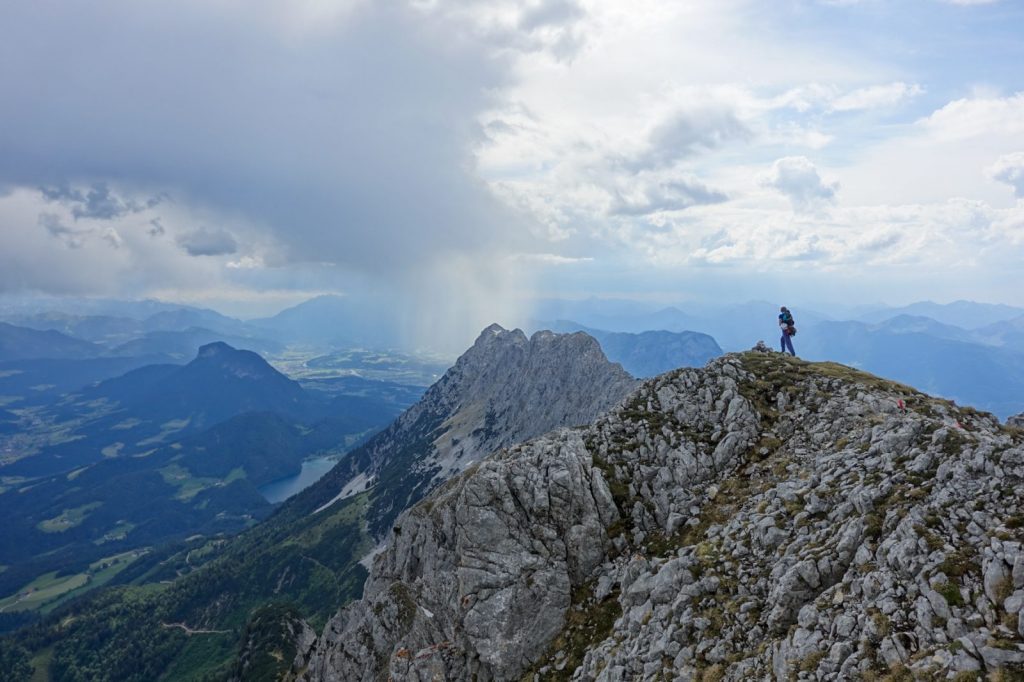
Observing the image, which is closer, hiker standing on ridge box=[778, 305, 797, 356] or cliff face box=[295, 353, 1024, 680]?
cliff face box=[295, 353, 1024, 680]

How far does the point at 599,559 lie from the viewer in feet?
138

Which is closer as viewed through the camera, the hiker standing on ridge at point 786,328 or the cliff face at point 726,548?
the cliff face at point 726,548

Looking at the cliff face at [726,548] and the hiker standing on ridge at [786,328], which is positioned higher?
the hiker standing on ridge at [786,328]

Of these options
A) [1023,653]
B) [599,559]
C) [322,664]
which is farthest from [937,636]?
[322,664]

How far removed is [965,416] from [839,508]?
2142 centimetres

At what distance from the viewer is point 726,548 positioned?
1282 inches

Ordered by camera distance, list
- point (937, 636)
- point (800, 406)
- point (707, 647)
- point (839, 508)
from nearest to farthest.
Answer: point (937, 636) < point (707, 647) < point (839, 508) < point (800, 406)

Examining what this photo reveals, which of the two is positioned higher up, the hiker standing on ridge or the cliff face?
the hiker standing on ridge

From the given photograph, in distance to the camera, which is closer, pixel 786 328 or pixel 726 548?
pixel 726 548

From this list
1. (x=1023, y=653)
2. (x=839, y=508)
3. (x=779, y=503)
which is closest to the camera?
(x=1023, y=653)

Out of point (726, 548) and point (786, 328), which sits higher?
point (786, 328)

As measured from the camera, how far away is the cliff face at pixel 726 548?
21172 mm

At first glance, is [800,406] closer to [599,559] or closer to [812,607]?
[599,559]

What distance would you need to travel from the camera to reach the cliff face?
21.2m
